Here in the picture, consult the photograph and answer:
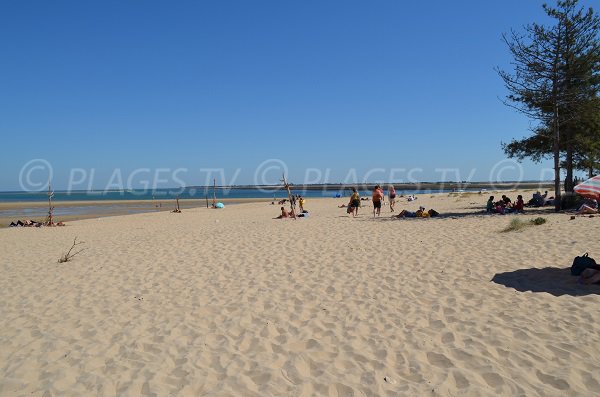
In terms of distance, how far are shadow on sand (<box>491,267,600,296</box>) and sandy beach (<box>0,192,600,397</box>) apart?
31 mm

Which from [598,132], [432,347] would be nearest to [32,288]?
[432,347]

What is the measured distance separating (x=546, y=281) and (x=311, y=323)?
156 inches

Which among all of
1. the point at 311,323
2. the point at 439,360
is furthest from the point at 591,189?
the point at 311,323

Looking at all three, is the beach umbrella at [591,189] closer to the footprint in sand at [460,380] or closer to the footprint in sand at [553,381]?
the footprint in sand at [553,381]

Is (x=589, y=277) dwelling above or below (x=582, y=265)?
below

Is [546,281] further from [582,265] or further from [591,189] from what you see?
[591,189]

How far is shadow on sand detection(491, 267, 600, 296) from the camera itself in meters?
5.69

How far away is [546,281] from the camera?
623 cm

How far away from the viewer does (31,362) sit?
14.2 feet

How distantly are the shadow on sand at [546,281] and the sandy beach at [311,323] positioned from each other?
0.10 feet

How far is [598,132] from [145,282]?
1868 centimetres

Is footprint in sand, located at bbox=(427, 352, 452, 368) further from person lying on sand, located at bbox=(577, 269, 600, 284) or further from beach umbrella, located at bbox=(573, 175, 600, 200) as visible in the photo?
beach umbrella, located at bbox=(573, 175, 600, 200)

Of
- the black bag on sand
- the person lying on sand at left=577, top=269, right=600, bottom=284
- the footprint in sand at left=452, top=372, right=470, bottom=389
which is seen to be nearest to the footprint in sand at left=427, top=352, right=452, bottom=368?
the footprint in sand at left=452, top=372, right=470, bottom=389

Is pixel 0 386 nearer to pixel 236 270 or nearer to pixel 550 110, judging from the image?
pixel 236 270
